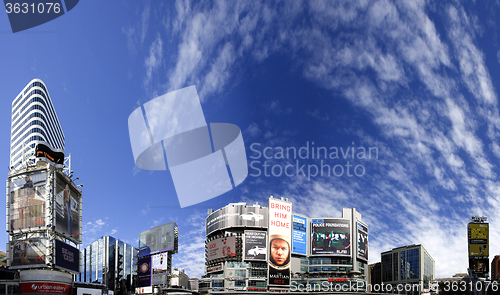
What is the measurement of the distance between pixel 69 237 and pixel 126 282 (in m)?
113

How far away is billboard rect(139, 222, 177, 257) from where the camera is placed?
137m

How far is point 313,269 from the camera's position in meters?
130

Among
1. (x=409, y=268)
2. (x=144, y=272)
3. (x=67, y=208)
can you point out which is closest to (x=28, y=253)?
(x=67, y=208)

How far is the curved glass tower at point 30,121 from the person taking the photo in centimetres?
13412

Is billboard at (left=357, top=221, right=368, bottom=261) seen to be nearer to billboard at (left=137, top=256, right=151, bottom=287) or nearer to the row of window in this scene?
billboard at (left=137, top=256, right=151, bottom=287)

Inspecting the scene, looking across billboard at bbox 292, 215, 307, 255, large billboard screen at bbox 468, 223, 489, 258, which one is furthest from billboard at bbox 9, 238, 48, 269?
large billboard screen at bbox 468, 223, 489, 258

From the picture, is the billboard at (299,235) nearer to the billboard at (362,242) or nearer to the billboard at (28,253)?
the billboard at (362,242)

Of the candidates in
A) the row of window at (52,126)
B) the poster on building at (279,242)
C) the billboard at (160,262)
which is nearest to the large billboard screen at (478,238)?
the poster on building at (279,242)

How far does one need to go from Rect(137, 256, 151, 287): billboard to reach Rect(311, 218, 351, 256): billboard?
51.7 metres

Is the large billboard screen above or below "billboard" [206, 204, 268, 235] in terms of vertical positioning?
below

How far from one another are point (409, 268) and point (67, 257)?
129 meters

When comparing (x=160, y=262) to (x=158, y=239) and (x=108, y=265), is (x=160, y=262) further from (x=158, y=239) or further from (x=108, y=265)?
(x=108, y=265)

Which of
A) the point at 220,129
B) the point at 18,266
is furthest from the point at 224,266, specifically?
the point at 18,266

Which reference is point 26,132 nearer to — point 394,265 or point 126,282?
point 126,282
